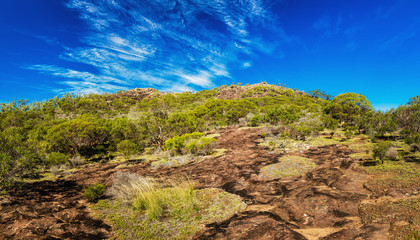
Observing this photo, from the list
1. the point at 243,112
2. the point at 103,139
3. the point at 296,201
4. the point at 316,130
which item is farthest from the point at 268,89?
the point at 296,201

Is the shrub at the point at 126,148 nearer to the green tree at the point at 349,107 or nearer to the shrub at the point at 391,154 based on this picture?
the shrub at the point at 391,154

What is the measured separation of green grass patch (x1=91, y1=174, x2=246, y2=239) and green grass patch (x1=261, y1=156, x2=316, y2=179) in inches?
122

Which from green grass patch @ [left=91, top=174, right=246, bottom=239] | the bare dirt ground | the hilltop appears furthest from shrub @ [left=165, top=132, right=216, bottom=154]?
green grass patch @ [left=91, top=174, right=246, bottom=239]

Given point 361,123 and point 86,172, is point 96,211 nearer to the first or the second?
point 86,172

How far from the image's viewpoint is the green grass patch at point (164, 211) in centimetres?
556

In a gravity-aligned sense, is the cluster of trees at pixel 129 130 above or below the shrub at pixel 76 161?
above

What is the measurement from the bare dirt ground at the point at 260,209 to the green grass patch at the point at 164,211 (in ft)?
1.38

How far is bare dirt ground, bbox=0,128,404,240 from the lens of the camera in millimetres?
4754

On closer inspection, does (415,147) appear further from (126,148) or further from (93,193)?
(126,148)

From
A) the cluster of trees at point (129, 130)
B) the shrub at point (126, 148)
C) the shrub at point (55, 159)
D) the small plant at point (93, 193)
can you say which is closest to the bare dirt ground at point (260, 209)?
the small plant at point (93, 193)

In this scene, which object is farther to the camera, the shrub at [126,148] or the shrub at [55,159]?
the shrub at [126,148]

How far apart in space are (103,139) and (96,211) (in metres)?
15.6

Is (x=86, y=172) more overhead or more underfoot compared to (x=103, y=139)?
more underfoot

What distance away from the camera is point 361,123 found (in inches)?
724
